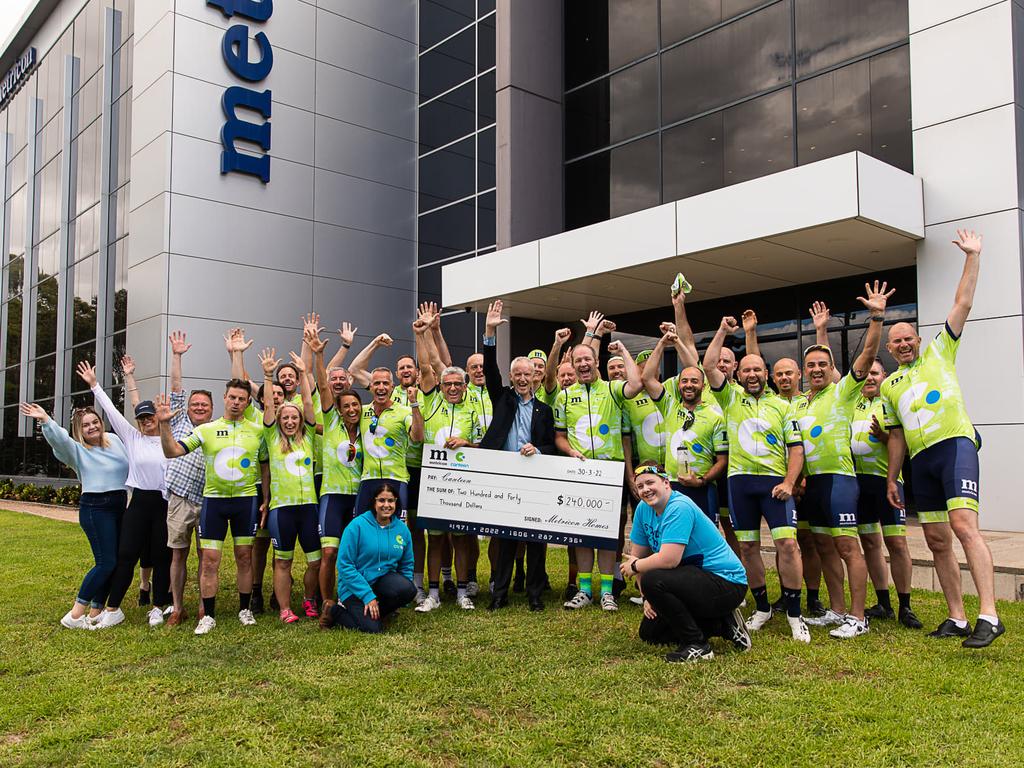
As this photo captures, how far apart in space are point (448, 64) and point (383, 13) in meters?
2.37

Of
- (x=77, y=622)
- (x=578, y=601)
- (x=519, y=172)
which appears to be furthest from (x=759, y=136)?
(x=77, y=622)

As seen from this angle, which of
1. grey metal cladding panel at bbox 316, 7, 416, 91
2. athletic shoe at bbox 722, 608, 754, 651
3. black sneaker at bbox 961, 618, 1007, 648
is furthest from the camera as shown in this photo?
grey metal cladding panel at bbox 316, 7, 416, 91

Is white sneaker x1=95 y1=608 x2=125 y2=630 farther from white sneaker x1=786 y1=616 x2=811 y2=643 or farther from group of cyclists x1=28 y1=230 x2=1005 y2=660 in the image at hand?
white sneaker x1=786 y1=616 x2=811 y2=643

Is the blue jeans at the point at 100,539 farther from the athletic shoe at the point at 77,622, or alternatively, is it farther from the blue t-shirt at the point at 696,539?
the blue t-shirt at the point at 696,539

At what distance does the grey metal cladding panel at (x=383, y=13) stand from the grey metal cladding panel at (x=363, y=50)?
140 mm

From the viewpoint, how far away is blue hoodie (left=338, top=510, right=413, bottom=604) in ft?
20.9

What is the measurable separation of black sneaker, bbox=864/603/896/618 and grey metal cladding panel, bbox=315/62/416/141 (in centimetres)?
1824

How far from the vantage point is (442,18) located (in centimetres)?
2167

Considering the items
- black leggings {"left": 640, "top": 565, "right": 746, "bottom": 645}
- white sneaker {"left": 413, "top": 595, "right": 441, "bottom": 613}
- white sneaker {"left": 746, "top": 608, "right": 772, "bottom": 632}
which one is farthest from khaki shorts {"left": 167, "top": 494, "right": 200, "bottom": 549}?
white sneaker {"left": 746, "top": 608, "right": 772, "bottom": 632}

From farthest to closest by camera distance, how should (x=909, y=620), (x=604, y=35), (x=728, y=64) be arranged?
(x=604, y=35) < (x=728, y=64) < (x=909, y=620)

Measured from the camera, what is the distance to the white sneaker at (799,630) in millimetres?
5605

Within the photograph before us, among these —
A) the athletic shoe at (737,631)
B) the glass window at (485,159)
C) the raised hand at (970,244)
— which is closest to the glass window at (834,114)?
the glass window at (485,159)

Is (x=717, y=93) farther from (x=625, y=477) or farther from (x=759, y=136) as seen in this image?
(x=625, y=477)

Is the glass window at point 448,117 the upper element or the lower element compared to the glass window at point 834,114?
upper
